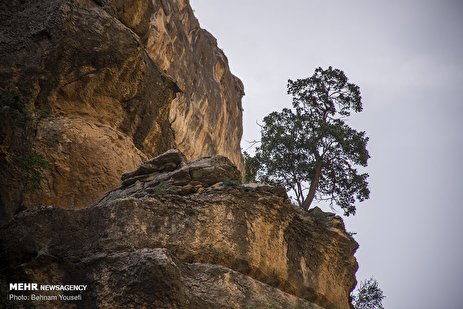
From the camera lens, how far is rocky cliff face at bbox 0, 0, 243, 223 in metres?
20.6

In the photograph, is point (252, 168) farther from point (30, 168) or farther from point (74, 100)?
point (30, 168)

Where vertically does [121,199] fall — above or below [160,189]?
below

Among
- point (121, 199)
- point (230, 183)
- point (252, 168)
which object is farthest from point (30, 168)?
point (252, 168)

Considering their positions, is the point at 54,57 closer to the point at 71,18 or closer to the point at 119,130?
the point at 71,18

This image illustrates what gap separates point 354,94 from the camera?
116 ft

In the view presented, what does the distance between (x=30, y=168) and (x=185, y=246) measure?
21.3 feet

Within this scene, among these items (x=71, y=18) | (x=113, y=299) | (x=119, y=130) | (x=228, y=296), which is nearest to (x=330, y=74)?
(x=119, y=130)

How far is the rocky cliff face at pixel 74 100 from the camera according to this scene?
67.5 ft

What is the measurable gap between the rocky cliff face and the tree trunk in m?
8.11

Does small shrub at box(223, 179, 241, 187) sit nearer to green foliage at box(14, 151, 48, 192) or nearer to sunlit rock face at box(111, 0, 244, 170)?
green foliage at box(14, 151, 48, 192)

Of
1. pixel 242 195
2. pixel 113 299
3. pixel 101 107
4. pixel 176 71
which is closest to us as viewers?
pixel 113 299

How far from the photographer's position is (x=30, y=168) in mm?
20438

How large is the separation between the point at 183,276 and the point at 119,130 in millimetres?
12498

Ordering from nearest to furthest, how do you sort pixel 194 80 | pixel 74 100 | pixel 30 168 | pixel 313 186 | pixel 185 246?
pixel 185 246 < pixel 30 168 < pixel 74 100 < pixel 313 186 < pixel 194 80
